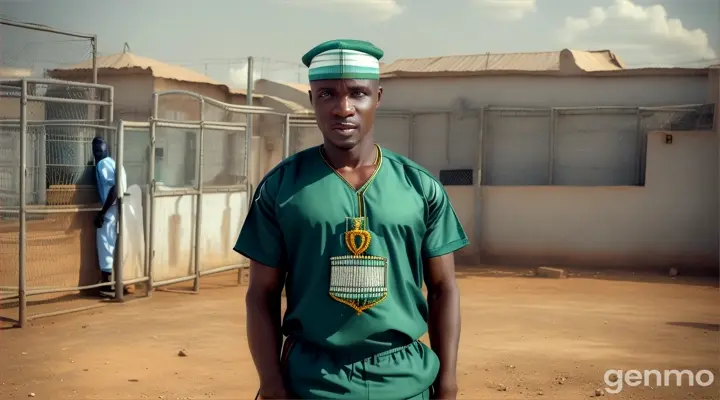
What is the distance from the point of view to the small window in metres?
15.3

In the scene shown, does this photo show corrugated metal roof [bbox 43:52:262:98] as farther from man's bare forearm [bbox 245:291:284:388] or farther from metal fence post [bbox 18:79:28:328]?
man's bare forearm [bbox 245:291:284:388]

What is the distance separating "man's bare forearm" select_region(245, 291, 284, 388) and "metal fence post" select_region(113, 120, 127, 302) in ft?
24.1

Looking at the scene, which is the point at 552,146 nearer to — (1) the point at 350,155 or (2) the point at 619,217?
(2) the point at 619,217

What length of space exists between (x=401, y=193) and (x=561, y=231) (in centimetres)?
1251

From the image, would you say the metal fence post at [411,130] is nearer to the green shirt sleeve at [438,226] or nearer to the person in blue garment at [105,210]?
the person in blue garment at [105,210]

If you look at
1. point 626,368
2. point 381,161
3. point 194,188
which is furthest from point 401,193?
point 194,188

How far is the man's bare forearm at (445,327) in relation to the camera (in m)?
2.51

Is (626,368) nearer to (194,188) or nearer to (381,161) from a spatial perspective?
(381,161)

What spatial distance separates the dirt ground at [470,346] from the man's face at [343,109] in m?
4.00

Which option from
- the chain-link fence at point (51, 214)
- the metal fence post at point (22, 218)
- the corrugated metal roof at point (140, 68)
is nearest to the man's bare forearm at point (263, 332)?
the metal fence post at point (22, 218)

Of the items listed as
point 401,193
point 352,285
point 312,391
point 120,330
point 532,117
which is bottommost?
point 120,330

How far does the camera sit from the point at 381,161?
2.51 meters

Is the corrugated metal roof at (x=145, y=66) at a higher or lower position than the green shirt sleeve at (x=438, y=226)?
higher

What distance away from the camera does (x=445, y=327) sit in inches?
98.8
